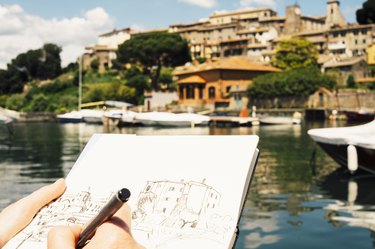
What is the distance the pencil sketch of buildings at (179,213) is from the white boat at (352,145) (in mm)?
8939

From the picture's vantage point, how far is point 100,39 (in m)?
150

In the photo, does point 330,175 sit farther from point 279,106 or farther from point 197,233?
point 279,106

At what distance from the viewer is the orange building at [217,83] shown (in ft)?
223

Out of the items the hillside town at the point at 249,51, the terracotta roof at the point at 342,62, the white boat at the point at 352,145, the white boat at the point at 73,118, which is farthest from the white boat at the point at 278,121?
the white boat at the point at 352,145

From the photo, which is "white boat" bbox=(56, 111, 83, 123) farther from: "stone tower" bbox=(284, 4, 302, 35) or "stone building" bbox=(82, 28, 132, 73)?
"stone tower" bbox=(284, 4, 302, 35)

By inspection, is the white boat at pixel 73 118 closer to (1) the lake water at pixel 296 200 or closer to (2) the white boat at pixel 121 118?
(2) the white boat at pixel 121 118

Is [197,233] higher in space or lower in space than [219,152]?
lower

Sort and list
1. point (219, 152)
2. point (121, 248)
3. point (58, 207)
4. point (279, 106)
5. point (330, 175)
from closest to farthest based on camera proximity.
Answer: point (121, 248)
point (58, 207)
point (219, 152)
point (330, 175)
point (279, 106)

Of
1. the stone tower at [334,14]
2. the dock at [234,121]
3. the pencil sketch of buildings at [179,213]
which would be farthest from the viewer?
the stone tower at [334,14]

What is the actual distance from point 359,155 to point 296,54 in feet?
216

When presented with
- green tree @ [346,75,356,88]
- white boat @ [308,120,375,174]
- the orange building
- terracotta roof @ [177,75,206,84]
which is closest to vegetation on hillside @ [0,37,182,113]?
terracotta roof @ [177,75,206,84]

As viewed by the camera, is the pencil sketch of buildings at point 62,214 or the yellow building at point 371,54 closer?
the pencil sketch of buildings at point 62,214

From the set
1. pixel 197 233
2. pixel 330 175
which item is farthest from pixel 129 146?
pixel 330 175

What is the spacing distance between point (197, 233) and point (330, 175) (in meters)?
10.6
